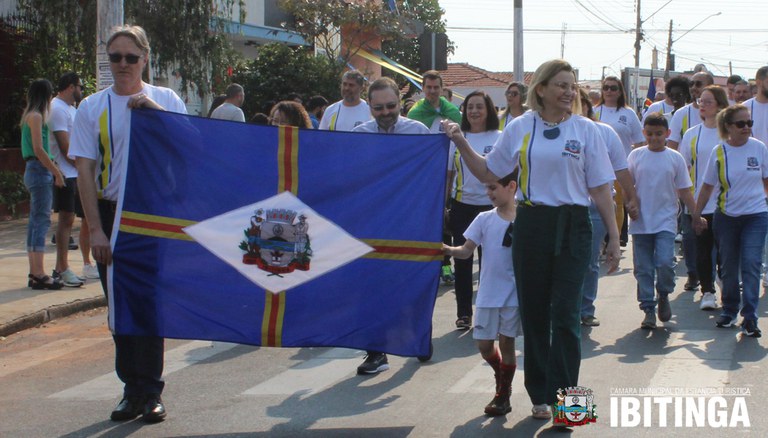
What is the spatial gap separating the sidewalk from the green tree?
9991mm

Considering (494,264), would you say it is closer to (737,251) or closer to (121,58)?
(121,58)

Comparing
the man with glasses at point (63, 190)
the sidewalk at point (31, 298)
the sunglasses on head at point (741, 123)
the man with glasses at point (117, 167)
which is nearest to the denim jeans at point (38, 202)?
the man with glasses at point (63, 190)

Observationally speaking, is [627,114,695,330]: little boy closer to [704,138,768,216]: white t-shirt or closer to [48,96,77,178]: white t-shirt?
[704,138,768,216]: white t-shirt

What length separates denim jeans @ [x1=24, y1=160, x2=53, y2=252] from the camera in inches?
428

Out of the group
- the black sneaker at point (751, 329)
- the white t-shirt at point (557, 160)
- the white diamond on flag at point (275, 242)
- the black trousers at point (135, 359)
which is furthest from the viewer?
the black sneaker at point (751, 329)

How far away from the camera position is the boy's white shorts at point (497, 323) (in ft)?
20.8

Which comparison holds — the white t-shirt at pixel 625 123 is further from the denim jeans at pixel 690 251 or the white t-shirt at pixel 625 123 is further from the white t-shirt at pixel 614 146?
the white t-shirt at pixel 614 146

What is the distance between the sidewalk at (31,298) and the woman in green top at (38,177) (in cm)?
22

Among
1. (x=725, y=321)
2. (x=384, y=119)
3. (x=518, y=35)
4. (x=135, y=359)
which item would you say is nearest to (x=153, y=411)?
(x=135, y=359)

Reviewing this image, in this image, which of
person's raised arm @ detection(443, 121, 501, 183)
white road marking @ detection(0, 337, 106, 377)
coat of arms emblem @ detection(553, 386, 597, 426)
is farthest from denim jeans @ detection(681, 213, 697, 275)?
white road marking @ detection(0, 337, 106, 377)

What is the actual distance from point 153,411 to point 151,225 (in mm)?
1032

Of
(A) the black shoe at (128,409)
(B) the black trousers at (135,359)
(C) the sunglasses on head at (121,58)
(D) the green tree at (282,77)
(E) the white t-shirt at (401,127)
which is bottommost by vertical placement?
(A) the black shoe at (128,409)

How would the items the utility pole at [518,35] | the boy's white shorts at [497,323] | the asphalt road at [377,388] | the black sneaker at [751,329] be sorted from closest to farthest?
the asphalt road at [377,388] < the boy's white shorts at [497,323] < the black sneaker at [751,329] < the utility pole at [518,35]

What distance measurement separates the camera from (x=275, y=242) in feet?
20.1
